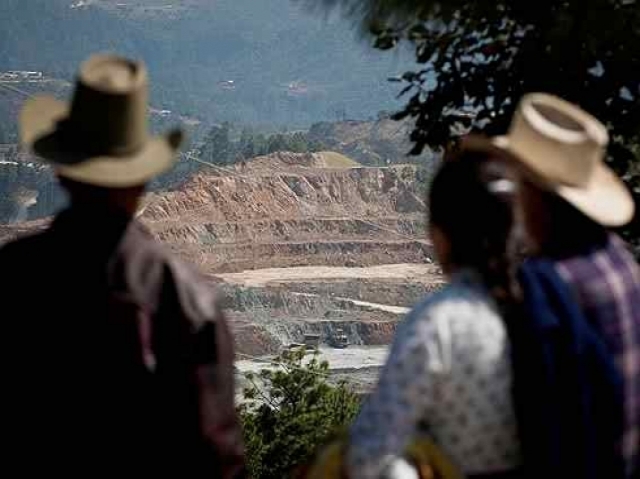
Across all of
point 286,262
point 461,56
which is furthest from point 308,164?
point 461,56

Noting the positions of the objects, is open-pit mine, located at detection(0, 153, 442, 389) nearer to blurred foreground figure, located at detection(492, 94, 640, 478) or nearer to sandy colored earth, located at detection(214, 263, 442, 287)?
sandy colored earth, located at detection(214, 263, 442, 287)

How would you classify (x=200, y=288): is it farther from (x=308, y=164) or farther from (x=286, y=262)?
(x=308, y=164)

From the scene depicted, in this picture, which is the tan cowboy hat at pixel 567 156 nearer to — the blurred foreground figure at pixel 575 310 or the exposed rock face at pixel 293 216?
the blurred foreground figure at pixel 575 310

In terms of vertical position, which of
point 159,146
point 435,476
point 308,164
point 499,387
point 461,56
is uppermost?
point 159,146

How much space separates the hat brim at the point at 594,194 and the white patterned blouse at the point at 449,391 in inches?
9.2

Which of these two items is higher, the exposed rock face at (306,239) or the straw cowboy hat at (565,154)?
the straw cowboy hat at (565,154)

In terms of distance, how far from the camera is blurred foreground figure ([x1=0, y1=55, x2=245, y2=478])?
85.2 inches

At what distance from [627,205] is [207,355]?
0.83 m

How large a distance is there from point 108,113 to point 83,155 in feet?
0.26

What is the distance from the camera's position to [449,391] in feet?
7.08

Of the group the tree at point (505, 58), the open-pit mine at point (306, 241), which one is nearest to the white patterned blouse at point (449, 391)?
the tree at point (505, 58)

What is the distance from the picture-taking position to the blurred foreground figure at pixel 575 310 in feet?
7.20

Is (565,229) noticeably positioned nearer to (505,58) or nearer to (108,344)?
(108,344)

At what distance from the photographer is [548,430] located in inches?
86.5
